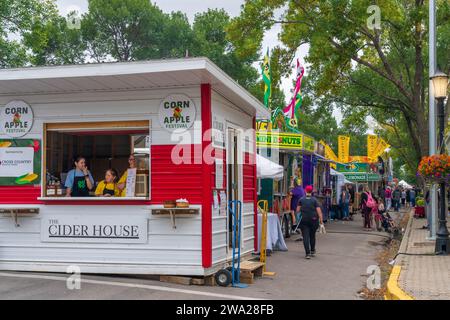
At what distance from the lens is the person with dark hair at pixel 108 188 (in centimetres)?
1009

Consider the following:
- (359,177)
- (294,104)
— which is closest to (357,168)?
(359,177)

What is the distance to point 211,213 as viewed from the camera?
30.5 ft

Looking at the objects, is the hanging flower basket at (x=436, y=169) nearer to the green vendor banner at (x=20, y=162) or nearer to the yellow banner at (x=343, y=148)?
the green vendor banner at (x=20, y=162)

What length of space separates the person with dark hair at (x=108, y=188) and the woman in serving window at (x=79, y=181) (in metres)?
0.26

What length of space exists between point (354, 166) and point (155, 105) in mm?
34110

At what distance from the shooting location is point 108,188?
1012cm

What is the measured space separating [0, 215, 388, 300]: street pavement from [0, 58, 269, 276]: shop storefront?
491 mm

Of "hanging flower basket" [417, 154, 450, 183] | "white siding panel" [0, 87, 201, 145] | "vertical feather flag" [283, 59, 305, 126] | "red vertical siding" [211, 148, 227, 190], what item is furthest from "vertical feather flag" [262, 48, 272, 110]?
"white siding panel" [0, 87, 201, 145]

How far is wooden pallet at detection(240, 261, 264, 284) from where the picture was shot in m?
9.56

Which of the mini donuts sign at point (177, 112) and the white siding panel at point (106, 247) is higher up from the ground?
the mini donuts sign at point (177, 112)

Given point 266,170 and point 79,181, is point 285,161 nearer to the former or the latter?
point 266,170

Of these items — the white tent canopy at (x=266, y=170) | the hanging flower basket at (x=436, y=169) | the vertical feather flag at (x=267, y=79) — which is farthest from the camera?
the vertical feather flag at (x=267, y=79)

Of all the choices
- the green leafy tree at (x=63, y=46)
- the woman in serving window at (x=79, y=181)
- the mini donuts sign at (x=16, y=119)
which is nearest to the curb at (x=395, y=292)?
the woman in serving window at (x=79, y=181)

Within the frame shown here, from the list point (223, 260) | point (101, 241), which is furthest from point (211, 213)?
point (101, 241)
